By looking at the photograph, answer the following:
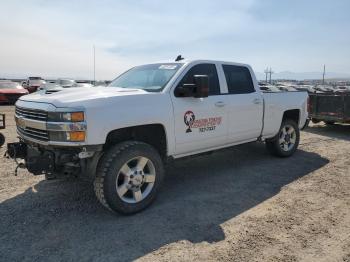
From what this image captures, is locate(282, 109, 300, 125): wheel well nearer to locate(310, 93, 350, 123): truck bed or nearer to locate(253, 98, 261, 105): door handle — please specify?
locate(253, 98, 261, 105): door handle

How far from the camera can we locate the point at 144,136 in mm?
4812

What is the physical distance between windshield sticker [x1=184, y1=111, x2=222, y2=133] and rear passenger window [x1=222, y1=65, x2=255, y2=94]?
2.36 feet

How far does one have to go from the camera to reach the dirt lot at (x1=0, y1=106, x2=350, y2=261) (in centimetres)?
348

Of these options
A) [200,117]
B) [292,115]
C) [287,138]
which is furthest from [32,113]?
[292,115]

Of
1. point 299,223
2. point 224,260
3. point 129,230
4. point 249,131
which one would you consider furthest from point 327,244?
point 249,131

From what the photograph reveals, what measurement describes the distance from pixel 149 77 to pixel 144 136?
104 cm

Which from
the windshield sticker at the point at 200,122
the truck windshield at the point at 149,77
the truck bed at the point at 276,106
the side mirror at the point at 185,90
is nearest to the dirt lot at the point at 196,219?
the truck bed at the point at 276,106

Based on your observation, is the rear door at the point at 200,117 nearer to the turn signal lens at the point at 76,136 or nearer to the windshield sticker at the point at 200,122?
the windshield sticker at the point at 200,122

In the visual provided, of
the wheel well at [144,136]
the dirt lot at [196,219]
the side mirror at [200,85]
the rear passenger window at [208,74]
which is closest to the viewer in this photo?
the dirt lot at [196,219]

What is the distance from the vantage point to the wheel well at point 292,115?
7346 mm

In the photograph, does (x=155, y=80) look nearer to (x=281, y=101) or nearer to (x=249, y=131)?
(x=249, y=131)

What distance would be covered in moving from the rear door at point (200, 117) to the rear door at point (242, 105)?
209mm

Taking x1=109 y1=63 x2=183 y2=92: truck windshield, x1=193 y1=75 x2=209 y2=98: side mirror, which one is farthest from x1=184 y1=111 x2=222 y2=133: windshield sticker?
x1=109 y1=63 x2=183 y2=92: truck windshield

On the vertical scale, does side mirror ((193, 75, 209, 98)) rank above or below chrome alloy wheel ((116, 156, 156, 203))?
above
